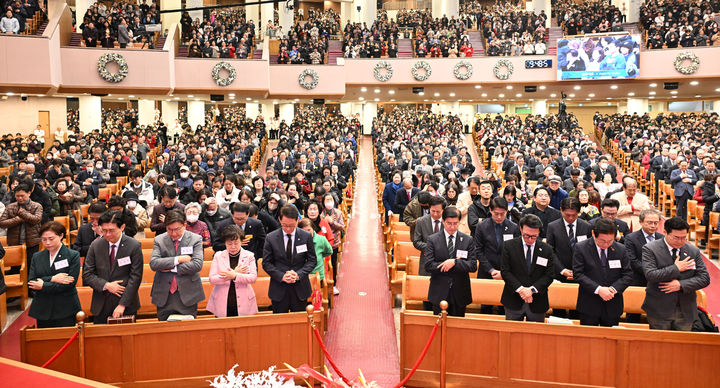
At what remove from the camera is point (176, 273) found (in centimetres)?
476

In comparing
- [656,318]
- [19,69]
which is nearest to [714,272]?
[656,318]

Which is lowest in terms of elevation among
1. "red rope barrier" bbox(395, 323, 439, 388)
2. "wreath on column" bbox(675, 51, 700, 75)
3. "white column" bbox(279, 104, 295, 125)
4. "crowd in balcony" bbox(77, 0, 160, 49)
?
"red rope barrier" bbox(395, 323, 439, 388)

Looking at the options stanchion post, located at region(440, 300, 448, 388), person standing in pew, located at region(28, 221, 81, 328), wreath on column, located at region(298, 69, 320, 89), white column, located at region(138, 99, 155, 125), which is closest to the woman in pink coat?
person standing in pew, located at region(28, 221, 81, 328)

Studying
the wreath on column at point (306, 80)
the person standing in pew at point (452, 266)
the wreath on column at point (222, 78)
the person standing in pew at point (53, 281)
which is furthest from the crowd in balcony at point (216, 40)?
the person standing in pew at point (452, 266)

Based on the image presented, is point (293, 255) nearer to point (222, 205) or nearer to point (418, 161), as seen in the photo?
point (222, 205)

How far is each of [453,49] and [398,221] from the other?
16801 mm

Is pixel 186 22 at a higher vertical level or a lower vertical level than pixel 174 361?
higher

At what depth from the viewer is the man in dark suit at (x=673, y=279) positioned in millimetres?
4305

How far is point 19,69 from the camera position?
52.4 ft

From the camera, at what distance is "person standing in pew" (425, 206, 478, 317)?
4.98 meters

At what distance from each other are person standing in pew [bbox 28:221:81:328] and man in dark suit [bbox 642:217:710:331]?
4526 millimetres

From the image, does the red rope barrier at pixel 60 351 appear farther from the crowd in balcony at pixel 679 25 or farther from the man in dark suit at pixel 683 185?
the crowd in balcony at pixel 679 25

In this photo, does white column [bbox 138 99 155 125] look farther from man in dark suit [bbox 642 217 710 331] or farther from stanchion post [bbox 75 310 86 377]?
man in dark suit [bbox 642 217 710 331]

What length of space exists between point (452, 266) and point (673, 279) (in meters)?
1.66
